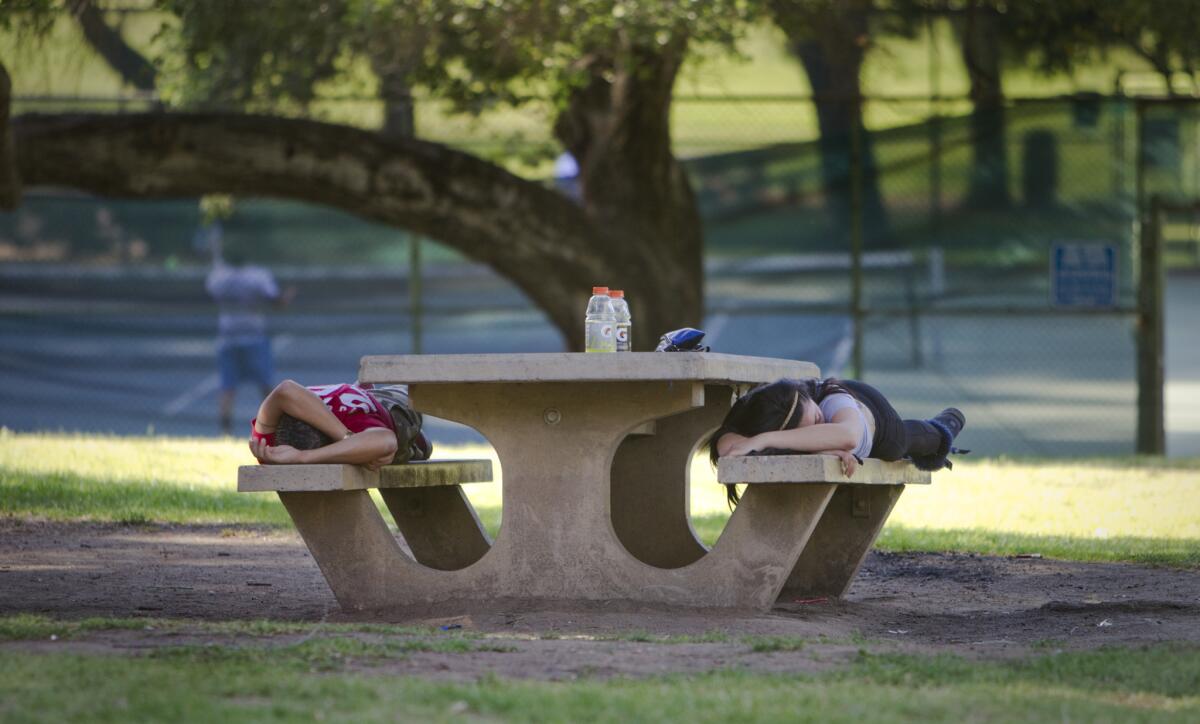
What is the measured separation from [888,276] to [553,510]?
8.82 meters

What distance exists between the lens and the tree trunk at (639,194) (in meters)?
12.1

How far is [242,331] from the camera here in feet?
47.9

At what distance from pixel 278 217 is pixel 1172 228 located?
993 centimetres

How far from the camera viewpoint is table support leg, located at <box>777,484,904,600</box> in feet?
21.9

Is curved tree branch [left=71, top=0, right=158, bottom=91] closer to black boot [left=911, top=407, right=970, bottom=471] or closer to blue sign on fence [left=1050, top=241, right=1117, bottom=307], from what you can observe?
black boot [left=911, top=407, right=970, bottom=471]

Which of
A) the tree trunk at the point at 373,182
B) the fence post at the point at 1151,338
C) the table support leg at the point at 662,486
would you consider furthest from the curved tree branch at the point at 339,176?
the table support leg at the point at 662,486

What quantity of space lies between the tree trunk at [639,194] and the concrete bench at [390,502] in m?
5.22

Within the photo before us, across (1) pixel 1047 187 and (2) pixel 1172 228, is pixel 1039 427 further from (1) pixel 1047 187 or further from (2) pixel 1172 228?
(2) pixel 1172 228

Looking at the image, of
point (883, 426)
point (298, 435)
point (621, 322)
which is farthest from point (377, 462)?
point (883, 426)

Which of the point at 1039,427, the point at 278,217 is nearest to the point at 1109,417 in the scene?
the point at 1039,427

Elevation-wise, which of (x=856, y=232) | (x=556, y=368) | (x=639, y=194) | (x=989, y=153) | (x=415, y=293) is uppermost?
(x=989, y=153)

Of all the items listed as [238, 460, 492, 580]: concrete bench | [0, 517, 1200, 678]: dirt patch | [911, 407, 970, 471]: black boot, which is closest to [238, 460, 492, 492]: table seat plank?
[238, 460, 492, 580]: concrete bench

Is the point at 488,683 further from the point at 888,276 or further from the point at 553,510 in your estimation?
the point at 888,276

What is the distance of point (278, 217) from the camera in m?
15.1
